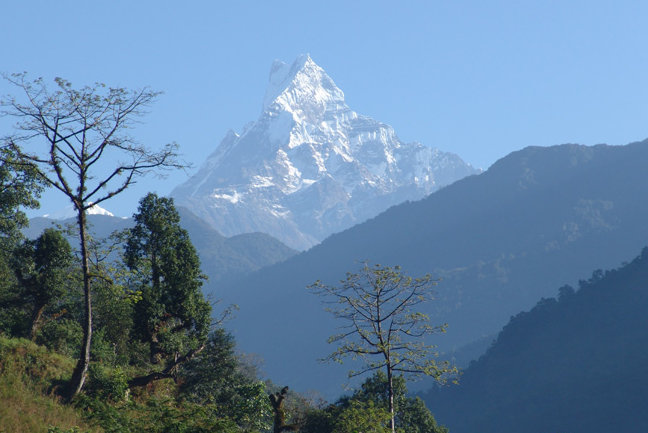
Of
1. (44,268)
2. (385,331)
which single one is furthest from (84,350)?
(44,268)

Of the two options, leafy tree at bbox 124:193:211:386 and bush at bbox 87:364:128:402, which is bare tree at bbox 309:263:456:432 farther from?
leafy tree at bbox 124:193:211:386

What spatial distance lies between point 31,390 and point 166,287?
1767 cm

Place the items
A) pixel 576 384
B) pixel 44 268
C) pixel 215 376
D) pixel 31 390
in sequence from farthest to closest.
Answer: pixel 576 384
pixel 215 376
pixel 44 268
pixel 31 390

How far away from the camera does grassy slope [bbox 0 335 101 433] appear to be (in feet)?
64.8

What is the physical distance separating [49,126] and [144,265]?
747 inches

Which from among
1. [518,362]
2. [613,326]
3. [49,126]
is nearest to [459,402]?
[518,362]

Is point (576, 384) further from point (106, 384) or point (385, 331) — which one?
point (106, 384)

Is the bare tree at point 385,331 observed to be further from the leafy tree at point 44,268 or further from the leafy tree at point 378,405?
the leafy tree at point 44,268

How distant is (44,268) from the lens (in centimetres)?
3941

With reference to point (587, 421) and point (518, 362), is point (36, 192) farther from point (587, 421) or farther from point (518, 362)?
point (518, 362)

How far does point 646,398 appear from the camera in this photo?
149750 mm

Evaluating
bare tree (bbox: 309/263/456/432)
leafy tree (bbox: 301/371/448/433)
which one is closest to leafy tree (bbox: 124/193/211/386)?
leafy tree (bbox: 301/371/448/433)

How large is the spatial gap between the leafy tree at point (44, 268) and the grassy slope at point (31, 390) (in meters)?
8.61

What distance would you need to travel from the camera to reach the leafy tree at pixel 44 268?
38.8m
